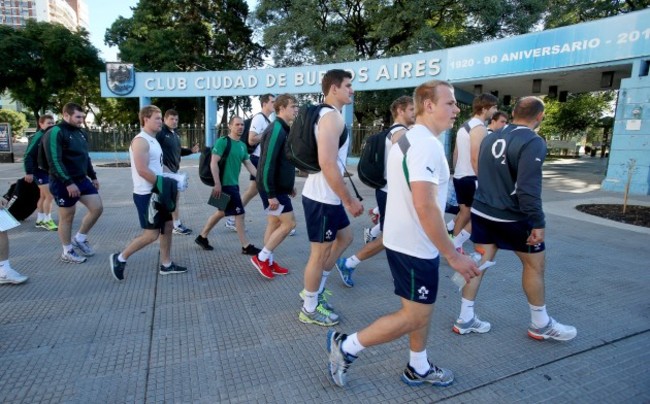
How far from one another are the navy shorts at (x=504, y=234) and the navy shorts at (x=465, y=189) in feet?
5.55

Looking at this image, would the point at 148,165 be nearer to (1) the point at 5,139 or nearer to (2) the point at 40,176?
(2) the point at 40,176

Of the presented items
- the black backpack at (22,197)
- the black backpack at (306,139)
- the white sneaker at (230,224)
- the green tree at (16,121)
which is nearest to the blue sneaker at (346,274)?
the black backpack at (306,139)

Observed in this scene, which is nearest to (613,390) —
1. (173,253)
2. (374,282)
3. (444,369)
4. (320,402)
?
(444,369)

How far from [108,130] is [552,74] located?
68.2ft

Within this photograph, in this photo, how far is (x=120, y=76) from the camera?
1992cm

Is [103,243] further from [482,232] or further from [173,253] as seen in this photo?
[482,232]

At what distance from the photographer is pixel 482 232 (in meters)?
3.11

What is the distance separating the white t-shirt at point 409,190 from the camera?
1994mm

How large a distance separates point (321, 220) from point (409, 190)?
110 cm

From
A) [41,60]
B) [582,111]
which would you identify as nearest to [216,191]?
[41,60]

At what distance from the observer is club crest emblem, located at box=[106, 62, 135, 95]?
19891 millimetres

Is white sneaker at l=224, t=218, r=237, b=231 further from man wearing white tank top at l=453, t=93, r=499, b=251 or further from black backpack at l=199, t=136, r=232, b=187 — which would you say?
man wearing white tank top at l=453, t=93, r=499, b=251

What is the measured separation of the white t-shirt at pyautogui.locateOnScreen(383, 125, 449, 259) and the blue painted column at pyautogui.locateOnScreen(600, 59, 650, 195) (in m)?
10.6

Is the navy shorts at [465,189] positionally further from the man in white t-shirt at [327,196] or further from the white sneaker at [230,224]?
the white sneaker at [230,224]
